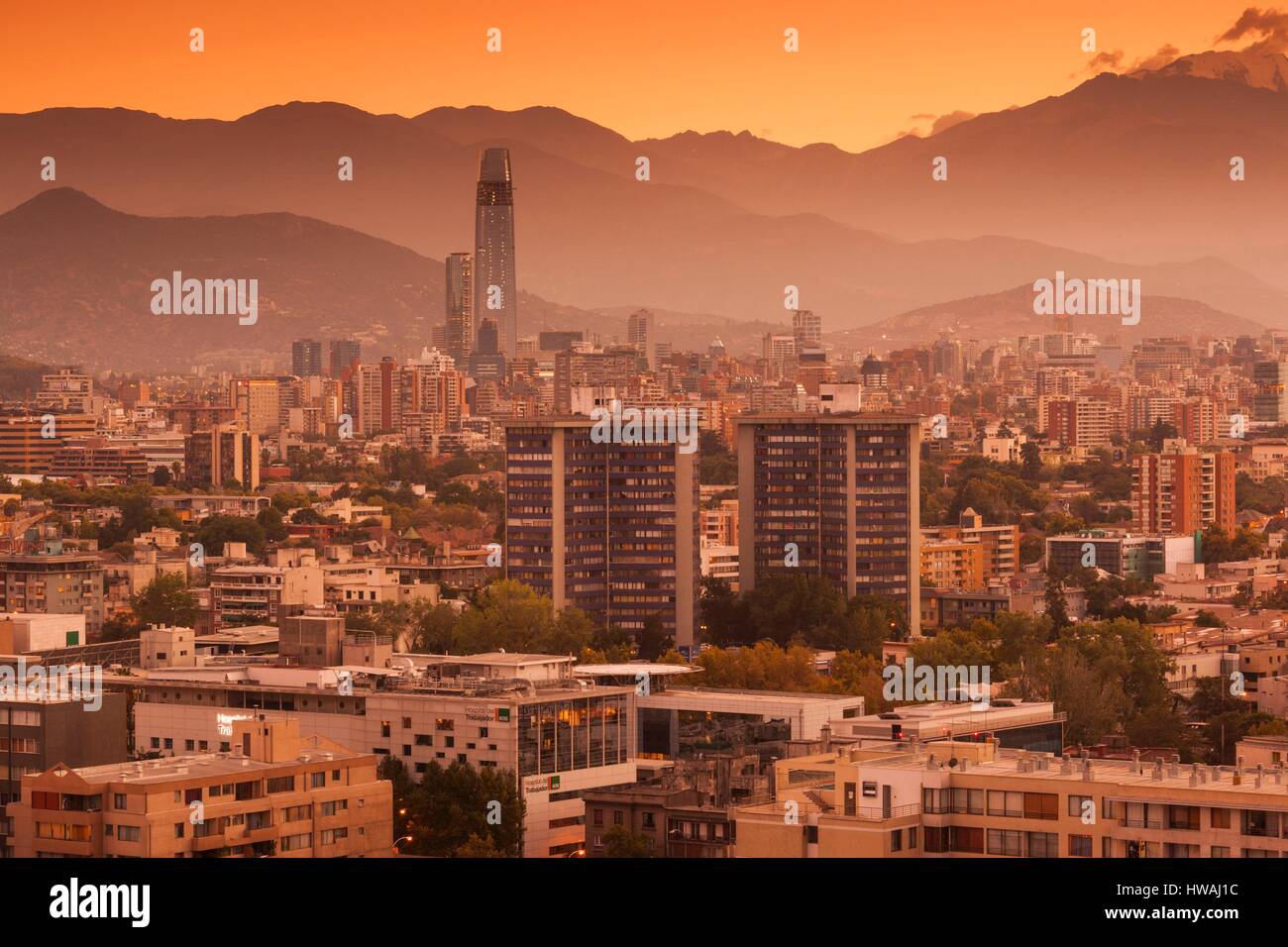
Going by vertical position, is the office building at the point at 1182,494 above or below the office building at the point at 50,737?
above

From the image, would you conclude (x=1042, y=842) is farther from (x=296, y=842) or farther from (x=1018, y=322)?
(x=1018, y=322)

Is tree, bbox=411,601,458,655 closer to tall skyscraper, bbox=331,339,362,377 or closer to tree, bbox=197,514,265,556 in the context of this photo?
tree, bbox=197,514,265,556

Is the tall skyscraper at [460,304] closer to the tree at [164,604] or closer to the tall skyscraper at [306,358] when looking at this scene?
the tall skyscraper at [306,358]

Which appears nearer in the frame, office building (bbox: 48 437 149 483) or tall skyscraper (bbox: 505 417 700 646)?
tall skyscraper (bbox: 505 417 700 646)

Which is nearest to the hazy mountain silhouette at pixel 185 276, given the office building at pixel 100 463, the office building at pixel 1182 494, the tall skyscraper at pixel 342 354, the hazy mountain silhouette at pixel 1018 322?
the tall skyscraper at pixel 342 354

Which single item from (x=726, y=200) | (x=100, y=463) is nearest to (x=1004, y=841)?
(x=100, y=463)

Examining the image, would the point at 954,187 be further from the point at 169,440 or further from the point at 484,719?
the point at 484,719

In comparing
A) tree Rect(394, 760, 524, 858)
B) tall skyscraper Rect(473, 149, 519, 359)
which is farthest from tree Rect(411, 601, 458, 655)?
tall skyscraper Rect(473, 149, 519, 359)

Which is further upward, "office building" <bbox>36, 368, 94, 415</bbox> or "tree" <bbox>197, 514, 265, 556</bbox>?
"office building" <bbox>36, 368, 94, 415</bbox>
